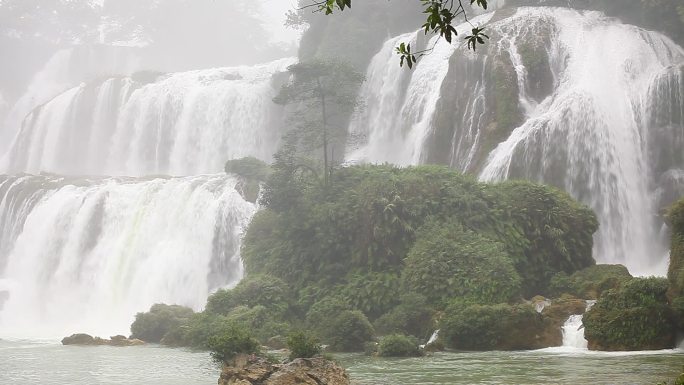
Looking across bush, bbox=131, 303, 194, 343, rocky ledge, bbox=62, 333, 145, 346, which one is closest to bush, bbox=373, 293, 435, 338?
bush, bbox=131, 303, 194, 343

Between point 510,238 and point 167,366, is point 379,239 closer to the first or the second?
point 510,238

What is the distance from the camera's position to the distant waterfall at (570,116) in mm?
30438

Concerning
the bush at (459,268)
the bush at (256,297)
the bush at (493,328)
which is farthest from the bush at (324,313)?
the bush at (493,328)

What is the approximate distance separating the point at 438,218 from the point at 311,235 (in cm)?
474

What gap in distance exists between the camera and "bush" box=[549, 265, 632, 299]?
2327 centimetres

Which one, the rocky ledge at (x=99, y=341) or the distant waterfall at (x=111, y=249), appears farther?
the distant waterfall at (x=111, y=249)

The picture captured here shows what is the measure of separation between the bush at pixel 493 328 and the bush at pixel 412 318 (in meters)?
1.92

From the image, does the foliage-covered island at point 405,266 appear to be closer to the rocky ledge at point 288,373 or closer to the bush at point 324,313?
the bush at point 324,313

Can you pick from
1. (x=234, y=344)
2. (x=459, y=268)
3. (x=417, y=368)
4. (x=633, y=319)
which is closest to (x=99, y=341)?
(x=459, y=268)

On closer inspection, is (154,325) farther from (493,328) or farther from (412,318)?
(493,328)

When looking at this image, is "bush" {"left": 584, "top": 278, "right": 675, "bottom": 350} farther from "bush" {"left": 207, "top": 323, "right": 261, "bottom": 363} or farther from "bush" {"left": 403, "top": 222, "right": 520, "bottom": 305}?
"bush" {"left": 207, "top": 323, "right": 261, "bottom": 363}

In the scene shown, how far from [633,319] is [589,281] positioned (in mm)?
5813

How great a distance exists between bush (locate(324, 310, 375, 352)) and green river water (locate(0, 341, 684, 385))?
5.54 ft

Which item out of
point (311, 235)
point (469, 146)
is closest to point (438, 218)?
point (311, 235)
